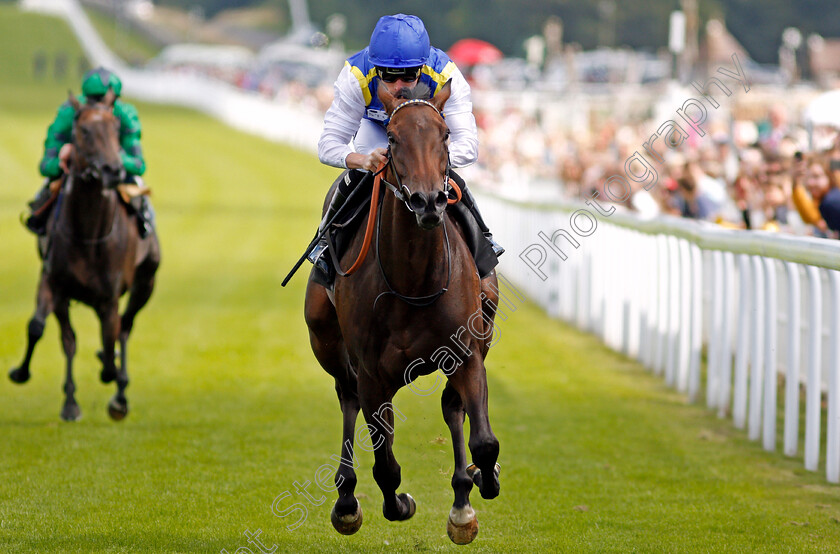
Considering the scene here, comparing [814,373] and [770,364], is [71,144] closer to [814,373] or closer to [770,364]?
[770,364]

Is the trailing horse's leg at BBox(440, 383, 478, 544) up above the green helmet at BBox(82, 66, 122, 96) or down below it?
below

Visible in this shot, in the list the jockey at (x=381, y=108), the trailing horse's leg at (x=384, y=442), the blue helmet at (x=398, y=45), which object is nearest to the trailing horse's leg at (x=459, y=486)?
the trailing horse's leg at (x=384, y=442)

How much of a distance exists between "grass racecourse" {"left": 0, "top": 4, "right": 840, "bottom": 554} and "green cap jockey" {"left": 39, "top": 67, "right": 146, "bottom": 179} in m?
1.69

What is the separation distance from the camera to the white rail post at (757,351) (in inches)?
289

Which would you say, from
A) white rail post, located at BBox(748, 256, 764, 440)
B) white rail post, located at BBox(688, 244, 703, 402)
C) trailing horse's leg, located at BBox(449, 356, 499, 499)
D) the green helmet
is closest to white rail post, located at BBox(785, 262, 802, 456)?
white rail post, located at BBox(748, 256, 764, 440)

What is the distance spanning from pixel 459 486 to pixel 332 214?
1.38 meters

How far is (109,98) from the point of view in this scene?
7922 mm

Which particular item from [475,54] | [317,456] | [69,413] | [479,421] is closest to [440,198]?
[479,421]

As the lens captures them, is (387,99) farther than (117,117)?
No

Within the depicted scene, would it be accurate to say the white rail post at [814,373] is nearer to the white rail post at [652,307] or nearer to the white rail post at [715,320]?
the white rail post at [715,320]

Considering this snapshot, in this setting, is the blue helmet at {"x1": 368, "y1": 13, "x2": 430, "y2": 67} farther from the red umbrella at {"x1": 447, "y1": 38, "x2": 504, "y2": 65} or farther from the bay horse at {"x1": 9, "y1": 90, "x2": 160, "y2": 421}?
the red umbrella at {"x1": 447, "y1": 38, "x2": 504, "y2": 65}

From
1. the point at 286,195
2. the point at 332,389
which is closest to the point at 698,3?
the point at 286,195

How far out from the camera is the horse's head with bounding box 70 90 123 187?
24.5 feet

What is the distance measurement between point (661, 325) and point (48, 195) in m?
4.80
